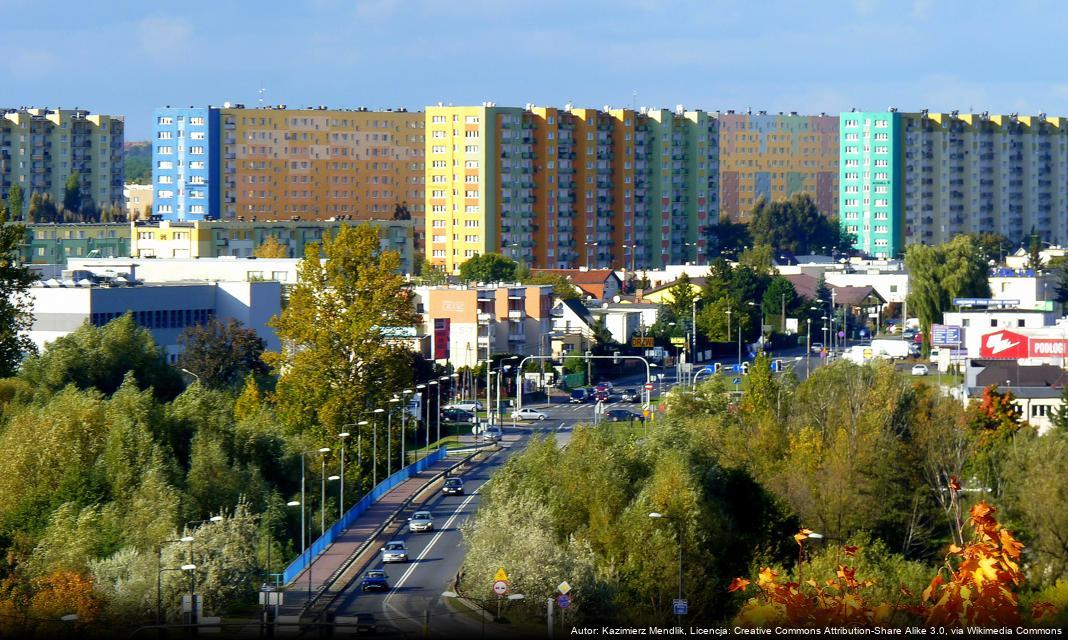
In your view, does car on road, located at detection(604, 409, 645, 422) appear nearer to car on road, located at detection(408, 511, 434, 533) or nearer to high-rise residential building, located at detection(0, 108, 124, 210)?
car on road, located at detection(408, 511, 434, 533)

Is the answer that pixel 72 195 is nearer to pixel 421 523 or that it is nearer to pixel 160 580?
pixel 421 523

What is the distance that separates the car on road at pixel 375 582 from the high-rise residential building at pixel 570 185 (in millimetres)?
75371

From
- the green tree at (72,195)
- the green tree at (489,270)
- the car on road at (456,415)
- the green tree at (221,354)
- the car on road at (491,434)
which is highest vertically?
the green tree at (72,195)

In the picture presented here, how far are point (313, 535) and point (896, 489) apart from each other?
12.0 m

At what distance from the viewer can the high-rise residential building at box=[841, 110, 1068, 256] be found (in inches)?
4990

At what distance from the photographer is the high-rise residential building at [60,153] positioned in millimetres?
116000

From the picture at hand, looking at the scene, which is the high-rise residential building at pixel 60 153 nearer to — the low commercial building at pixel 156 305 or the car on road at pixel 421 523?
the low commercial building at pixel 156 305

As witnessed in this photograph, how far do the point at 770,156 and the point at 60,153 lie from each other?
2200 inches

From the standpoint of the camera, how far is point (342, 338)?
4459cm

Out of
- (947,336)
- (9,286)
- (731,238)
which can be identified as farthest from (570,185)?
(9,286)

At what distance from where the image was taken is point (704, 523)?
32.9 metres

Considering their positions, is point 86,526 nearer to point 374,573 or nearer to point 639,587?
point 374,573

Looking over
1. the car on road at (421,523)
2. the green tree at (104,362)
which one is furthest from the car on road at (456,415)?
the car on road at (421,523)

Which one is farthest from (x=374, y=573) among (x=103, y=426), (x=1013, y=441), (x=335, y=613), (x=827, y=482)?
(x=1013, y=441)
